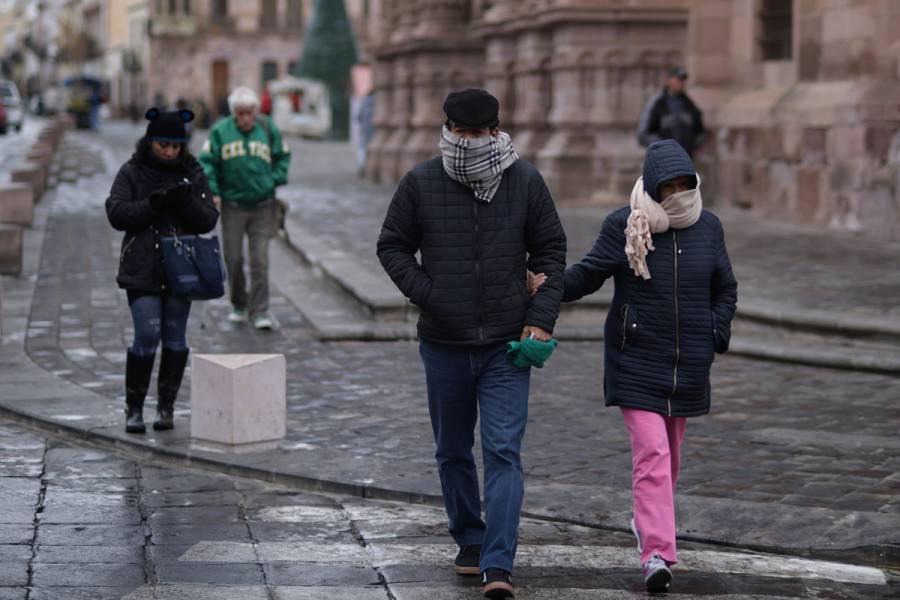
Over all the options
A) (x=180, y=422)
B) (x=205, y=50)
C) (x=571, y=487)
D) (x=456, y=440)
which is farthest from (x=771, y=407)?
(x=205, y=50)

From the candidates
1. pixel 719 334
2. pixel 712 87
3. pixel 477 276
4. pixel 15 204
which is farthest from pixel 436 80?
pixel 477 276

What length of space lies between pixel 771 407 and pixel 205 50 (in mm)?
84125

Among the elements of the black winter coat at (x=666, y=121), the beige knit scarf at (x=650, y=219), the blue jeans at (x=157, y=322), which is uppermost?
the black winter coat at (x=666, y=121)

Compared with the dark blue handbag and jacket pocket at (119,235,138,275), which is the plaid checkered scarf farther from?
jacket pocket at (119,235,138,275)

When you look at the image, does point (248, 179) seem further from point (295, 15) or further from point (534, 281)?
point (295, 15)

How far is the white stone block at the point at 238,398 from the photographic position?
8.53 metres

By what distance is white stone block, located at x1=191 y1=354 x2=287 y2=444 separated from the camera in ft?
28.0

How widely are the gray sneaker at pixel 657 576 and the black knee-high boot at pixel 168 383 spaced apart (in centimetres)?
362

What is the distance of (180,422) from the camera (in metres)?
9.27

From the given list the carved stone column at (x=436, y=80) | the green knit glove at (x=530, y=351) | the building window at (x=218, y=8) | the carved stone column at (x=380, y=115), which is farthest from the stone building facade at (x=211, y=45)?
the green knit glove at (x=530, y=351)

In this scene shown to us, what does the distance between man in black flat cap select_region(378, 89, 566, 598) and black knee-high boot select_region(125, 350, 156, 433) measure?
3.01 metres

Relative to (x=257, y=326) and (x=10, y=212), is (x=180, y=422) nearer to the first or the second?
(x=257, y=326)

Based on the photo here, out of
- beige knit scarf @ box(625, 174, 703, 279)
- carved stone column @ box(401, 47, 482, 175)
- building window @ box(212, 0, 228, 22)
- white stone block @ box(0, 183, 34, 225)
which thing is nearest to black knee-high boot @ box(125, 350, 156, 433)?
beige knit scarf @ box(625, 174, 703, 279)

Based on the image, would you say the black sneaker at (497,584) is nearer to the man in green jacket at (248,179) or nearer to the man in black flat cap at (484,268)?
the man in black flat cap at (484,268)
